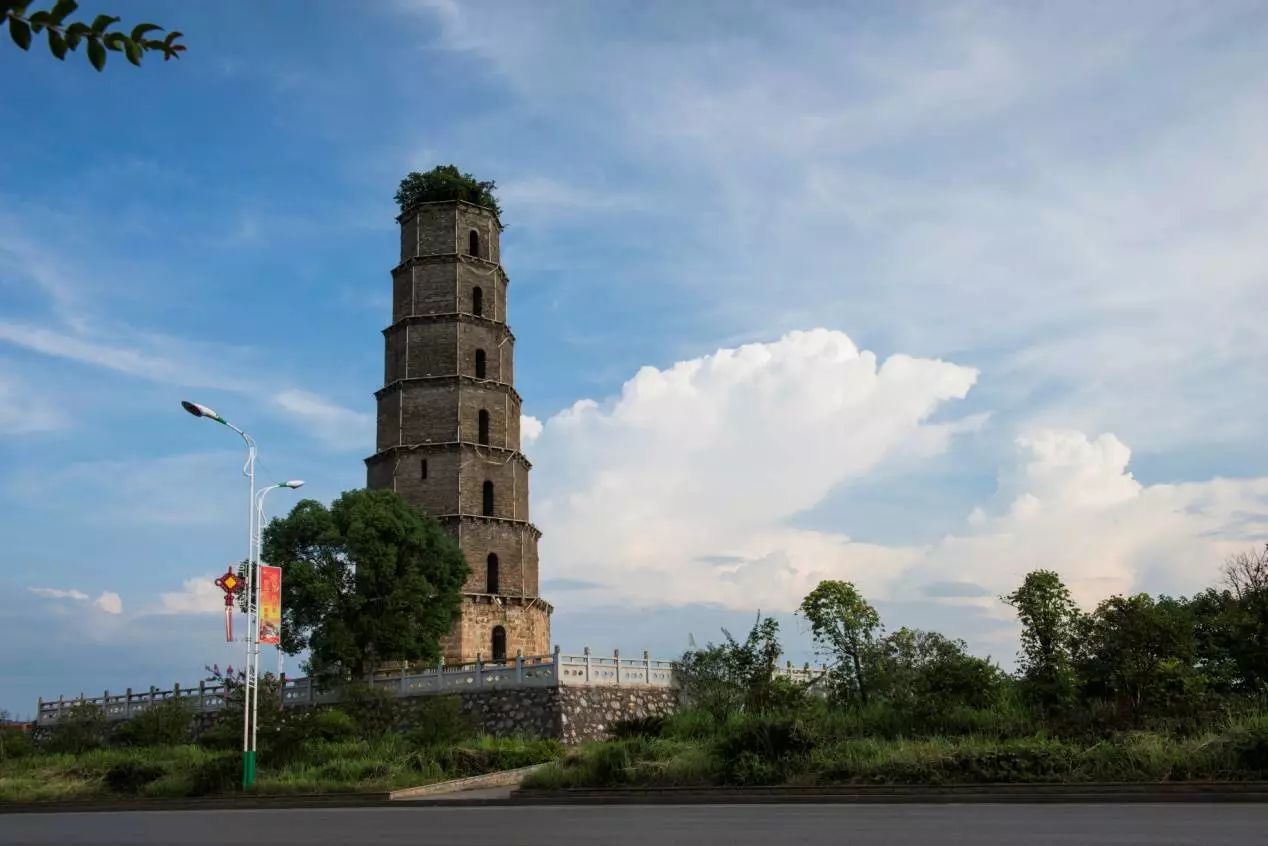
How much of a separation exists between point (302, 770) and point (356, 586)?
14.1 meters

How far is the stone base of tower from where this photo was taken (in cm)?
4475

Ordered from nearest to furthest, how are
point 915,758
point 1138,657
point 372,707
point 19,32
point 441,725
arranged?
point 19,32 < point 915,758 < point 1138,657 < point 441,725 < point 372,707

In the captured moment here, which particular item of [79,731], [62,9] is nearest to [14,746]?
[79,731]

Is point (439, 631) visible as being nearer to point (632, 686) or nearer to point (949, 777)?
point (632, 686)

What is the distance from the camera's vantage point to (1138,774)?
18.1 metres

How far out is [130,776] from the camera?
27.3 meters

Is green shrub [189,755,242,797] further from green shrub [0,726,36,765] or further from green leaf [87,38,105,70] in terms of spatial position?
green leaf [87,38,105,70]

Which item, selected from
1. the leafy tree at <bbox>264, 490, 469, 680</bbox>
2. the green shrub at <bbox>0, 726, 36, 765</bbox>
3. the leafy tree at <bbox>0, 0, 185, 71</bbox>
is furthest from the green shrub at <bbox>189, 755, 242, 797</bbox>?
the leafy tree at <bbox>0, 0, 185, 71</bbox>

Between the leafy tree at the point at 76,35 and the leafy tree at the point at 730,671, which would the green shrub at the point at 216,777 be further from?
the leafy tree at the point at 76,35

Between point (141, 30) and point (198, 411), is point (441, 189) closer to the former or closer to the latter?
point (198, 411)

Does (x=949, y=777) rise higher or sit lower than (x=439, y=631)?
lower

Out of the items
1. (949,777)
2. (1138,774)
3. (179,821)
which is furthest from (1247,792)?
(179,821)

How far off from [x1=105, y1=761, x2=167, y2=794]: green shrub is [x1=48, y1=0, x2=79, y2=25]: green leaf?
27105 millimetres

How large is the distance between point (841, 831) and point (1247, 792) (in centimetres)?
708
